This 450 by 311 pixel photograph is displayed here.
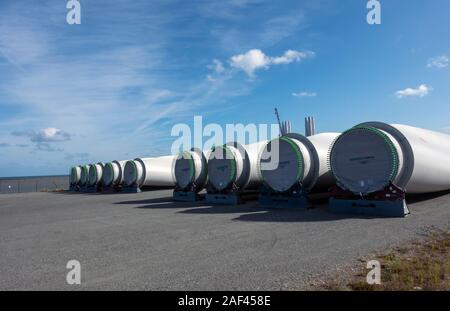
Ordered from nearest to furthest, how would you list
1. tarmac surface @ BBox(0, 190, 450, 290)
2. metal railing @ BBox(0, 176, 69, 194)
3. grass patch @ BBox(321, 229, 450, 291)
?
1. grass patch @ BBox(321, 229, 450, 291)
2. tarmac surface @ BBox(0, 190, 450, 290)
3. metal railing @ BBox(0, 176, 69, 194)

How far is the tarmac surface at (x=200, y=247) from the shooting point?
19.4 feet

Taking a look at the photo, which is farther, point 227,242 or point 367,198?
point 367,198

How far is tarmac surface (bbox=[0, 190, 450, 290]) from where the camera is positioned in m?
5.91

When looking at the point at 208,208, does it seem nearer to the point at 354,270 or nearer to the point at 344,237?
the point at 344,237

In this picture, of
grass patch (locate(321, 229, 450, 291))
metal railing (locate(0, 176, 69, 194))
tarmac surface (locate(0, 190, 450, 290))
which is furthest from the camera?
metal railing (locate(0, 176, 69, 194))

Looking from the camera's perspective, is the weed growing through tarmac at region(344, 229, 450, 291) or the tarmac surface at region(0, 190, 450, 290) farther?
the tarmac surface at region(0, 190, 450, 290)

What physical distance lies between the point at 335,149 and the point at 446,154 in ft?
15.8

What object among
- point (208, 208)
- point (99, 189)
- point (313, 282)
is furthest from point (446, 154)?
point (99, 189)

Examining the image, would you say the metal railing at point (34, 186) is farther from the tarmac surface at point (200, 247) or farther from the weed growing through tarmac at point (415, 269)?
the weed growing through tarmac at point (415, 269)

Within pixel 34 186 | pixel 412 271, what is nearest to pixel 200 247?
pixel 412 271

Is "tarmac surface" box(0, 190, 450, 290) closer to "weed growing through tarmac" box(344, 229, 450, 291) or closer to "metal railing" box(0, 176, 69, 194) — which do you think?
"weed growing through tarmac" box(344, 229, 450, 291)

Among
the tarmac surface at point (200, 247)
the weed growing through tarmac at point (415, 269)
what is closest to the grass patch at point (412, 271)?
the weed growing through tarmac at point (415, 269)

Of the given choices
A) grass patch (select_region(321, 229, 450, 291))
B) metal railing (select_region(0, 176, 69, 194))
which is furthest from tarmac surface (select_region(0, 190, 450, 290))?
metal railing (select_region(0, 176, 69, 194))

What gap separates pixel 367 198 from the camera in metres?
11.7
